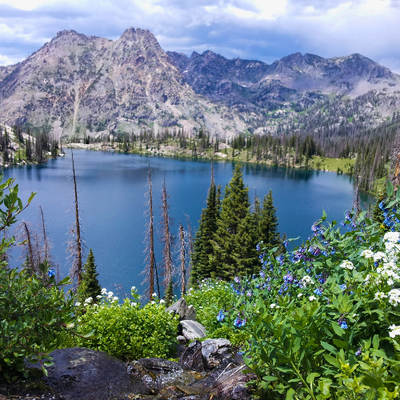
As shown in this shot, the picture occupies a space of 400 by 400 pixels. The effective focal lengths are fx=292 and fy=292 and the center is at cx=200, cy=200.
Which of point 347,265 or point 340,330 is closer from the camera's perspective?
point 340,330

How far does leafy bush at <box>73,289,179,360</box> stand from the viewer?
7.42 meters

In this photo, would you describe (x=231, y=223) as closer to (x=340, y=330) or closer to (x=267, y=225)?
(x=267, y=225)

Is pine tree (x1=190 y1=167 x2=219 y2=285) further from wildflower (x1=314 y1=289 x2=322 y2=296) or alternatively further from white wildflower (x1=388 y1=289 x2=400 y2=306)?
white wildflower (x1=388 y1=289 x2=400 y2=306)

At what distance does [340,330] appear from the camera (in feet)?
10.3

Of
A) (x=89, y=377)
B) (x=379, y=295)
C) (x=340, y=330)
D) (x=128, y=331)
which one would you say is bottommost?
(x=128, y=331)

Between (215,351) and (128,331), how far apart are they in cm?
231

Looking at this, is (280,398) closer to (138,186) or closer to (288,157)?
(138,186)

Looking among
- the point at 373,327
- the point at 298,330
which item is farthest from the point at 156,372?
the point at 373,327

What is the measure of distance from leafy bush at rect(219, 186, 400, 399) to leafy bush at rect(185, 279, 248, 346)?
1.02 metres

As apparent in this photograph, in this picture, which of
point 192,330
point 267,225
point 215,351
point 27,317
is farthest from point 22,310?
point 267,225

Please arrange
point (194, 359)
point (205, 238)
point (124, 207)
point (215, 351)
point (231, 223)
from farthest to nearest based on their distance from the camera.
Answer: point (124, 207) → point (205, 238) → point (231, 223) → point (215, 351) → point (194, 359)

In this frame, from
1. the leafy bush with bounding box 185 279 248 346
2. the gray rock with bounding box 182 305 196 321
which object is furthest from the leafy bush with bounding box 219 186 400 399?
the gray rock with bounding box 182 305 196 321

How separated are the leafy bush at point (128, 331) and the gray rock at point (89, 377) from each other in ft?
3.12

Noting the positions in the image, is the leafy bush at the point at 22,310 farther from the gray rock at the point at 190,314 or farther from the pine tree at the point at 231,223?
the pine tree at the point at 231,223
